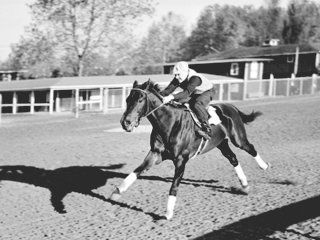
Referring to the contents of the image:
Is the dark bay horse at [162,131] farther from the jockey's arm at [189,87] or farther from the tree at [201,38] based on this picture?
the tree at [201,38]

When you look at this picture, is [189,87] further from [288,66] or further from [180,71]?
[288,66]

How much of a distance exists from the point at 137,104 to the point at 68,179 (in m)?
4.43

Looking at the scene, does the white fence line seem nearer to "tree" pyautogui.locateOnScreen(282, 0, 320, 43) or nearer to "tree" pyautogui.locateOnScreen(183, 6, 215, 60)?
"tree" pyautogui.locateOnScreen(282, 0, 320, 43)

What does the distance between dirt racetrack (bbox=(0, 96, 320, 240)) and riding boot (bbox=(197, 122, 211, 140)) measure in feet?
3.80

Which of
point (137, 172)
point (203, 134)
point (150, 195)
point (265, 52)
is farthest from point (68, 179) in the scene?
point (265, 52)

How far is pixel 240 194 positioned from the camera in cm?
895

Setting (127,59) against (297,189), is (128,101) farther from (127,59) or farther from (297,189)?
(127,59)

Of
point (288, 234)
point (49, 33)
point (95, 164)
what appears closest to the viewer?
point (288, 234)

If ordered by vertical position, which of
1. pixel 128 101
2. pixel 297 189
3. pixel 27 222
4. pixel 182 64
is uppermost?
pixel 182 64

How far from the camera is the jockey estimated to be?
8.14 meters

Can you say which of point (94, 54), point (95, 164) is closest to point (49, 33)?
point (94, 54)

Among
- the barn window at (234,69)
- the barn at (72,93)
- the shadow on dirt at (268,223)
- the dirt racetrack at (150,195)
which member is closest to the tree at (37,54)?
the barn at (72,93)

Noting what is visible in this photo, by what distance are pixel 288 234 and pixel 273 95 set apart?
3353 cm

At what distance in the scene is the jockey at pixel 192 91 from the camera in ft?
26.7
